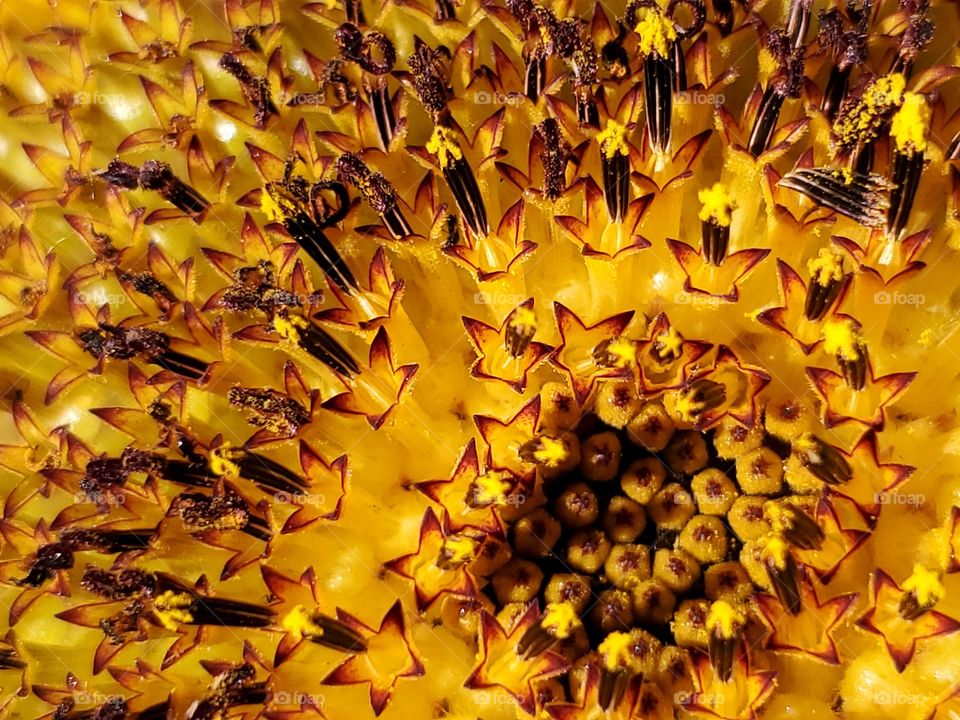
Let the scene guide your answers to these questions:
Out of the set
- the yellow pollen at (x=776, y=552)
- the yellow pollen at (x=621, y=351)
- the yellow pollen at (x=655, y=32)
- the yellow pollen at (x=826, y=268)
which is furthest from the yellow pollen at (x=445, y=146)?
the yellow pollen at (x=776, y=552)

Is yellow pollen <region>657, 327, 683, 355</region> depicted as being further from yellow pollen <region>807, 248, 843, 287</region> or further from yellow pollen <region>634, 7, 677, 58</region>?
yellow pollen <region>634, 7, 677, 58</region>

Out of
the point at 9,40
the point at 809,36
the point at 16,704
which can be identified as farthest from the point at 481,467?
the point at 9,40

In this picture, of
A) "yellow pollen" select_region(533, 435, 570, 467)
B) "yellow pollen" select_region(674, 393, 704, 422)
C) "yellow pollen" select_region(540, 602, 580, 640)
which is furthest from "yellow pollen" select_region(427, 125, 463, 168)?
"yellow pollen" select_region(540, 602, 580, 640)

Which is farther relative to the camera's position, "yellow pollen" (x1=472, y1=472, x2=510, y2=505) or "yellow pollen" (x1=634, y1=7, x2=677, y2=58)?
"yellow pollen" (x1=634, y1=7, x2=677, y2=58)

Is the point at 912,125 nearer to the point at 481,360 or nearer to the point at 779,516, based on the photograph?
the point at 779,516

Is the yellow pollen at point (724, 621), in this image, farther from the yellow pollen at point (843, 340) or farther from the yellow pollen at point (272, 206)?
the yellow pollen at point (272, 206)
